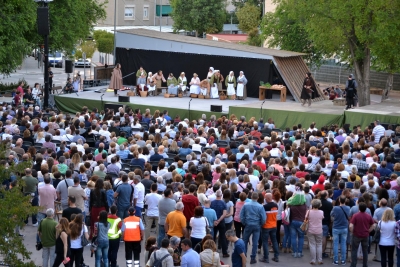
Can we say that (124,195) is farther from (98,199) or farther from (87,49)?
(87,49)

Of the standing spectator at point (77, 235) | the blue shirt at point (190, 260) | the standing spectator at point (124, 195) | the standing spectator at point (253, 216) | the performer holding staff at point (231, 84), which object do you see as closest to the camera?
the blue shirt at point (190, 260)

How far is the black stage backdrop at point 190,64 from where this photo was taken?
33.1 m

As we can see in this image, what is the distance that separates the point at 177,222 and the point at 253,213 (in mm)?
1413

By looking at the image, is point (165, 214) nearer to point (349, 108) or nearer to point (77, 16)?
point (349, 108)

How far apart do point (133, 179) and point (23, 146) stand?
17.9ft

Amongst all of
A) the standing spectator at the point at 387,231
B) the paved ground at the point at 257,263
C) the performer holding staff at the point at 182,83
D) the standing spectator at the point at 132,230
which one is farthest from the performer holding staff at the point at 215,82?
the standing spectator at the point at 132,230

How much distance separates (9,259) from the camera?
9.25 m

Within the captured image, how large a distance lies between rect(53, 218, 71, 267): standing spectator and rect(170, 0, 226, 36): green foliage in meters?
54.1

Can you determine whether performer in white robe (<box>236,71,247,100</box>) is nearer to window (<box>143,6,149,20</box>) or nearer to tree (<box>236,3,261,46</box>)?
tree (<box>236,3,261,46</box>)

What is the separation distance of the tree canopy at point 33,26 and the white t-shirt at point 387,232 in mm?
21912

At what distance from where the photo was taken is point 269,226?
1371cm

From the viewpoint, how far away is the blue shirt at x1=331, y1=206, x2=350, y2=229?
13.5m

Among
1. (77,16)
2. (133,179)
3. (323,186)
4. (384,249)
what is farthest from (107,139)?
(77,16)

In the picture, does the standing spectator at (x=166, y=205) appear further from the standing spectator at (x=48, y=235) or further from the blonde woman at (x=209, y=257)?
the blonde woman at (x=209, y=257)
